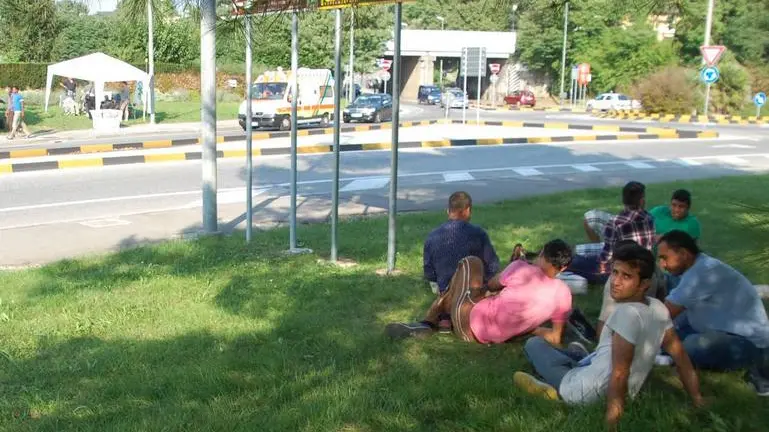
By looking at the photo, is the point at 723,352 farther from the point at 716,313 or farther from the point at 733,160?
the point at 733,160

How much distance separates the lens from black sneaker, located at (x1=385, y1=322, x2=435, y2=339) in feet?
18.9

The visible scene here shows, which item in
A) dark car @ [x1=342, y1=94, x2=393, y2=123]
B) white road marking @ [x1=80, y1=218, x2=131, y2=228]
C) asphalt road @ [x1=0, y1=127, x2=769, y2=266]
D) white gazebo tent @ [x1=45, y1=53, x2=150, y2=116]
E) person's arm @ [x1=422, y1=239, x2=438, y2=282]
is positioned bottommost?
white road marking @ [x1=80, y1=218, x2=131, y2=228]

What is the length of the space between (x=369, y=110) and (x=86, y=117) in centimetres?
1171

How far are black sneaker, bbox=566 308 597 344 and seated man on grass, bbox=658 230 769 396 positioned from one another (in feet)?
2.20

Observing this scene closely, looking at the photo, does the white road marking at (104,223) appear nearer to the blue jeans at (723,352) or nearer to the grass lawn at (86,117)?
the blue jeans at (723,352)

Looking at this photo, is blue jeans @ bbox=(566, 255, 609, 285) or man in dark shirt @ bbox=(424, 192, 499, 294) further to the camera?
blue jeans @ bbox=(566, 255, 609, 285)

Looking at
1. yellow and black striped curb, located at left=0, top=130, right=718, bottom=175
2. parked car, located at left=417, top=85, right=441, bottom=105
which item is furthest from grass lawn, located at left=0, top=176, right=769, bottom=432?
parked car, located at left=417, top=85, right=441, bottom=105

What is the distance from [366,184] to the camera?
54.8ft

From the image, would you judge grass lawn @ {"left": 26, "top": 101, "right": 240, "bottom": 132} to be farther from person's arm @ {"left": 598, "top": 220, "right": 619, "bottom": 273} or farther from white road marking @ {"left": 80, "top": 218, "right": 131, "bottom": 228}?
person's arm @ {"left": 598, "top": 220, "right": 619, "bottom": 273}

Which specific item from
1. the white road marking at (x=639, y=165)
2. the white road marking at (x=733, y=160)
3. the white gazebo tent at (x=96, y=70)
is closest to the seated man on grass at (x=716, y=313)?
the white road marking at (x=639, y=165)

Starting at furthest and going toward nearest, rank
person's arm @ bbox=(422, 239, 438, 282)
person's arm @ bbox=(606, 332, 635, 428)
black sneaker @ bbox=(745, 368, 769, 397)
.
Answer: person's arm @ bbox=(422, 239, 438, 282) < black sneaker @ bbox=(745, 368, 769, 397) < person's arm @ bbox=(606, 332, 635, 428)

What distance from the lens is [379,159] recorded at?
2095 centimetres

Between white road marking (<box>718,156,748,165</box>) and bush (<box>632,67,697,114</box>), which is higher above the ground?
bush (<box>632,67,697,114</box>)

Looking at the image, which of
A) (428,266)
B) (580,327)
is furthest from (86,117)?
(580,327)
